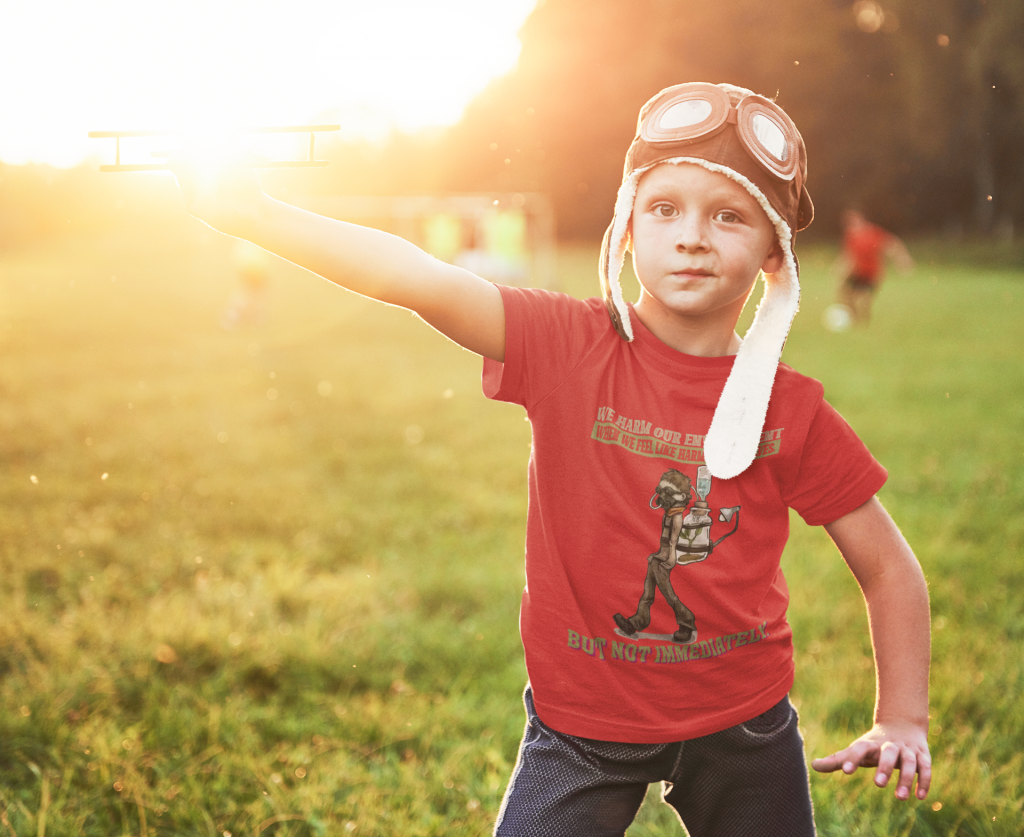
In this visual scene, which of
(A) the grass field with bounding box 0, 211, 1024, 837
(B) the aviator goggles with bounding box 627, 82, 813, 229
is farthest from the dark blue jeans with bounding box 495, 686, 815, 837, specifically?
(B) the aviator goggles with bounding box 627, 82, 813, 229

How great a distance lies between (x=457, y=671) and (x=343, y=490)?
206 centimetres

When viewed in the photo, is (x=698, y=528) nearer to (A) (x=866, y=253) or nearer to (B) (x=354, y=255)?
(B) (x=354, y=255)

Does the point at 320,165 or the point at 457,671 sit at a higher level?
the point at 320,165

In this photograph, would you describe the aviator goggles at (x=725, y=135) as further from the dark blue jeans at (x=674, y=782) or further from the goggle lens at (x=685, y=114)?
the dark blue jeans at (x=674, y=782)

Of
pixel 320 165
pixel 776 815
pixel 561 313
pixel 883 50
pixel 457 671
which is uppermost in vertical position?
pixel 883 50

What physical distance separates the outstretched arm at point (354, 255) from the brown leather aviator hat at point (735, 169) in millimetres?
239

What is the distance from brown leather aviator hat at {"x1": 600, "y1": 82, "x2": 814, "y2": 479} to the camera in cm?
139

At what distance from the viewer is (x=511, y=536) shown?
4207 mm

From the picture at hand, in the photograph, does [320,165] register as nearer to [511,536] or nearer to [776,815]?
[776,815]

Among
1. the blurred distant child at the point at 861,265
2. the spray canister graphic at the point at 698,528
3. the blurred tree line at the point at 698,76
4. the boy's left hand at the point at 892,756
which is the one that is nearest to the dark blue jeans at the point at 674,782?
the boy's left hand at the point at 892,756

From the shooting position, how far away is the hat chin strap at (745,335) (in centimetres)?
141

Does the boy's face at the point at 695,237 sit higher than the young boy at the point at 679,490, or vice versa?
the boy's face at the point at 695,237

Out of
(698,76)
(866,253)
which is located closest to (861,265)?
(866,253)

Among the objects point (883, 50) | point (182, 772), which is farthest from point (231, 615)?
point (883, 50)
